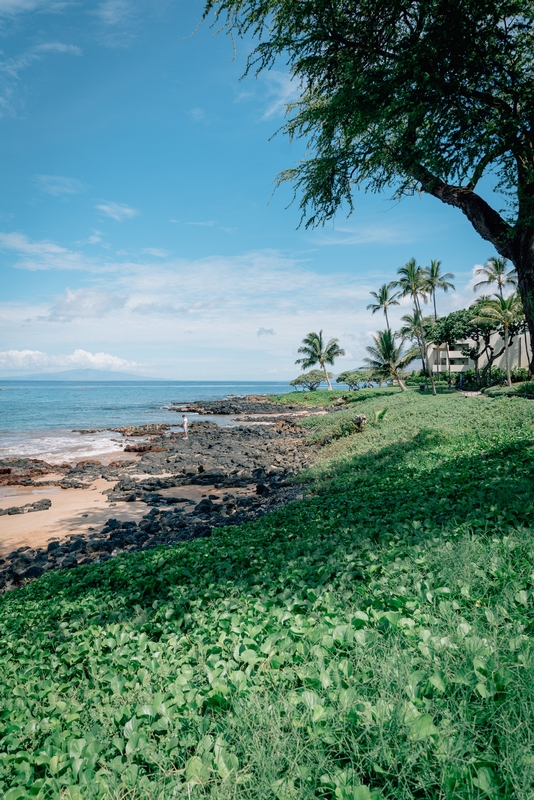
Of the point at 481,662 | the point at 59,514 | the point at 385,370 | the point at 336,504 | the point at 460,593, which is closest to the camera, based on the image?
the point at 481,662

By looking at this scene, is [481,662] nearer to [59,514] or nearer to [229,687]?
[229,687]

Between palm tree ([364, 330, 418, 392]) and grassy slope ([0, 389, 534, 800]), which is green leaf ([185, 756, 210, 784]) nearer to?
grassy slope ([0, 389, 534, 800])

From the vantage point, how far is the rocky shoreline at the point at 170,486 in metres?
10.8

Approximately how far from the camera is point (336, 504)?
8914mm

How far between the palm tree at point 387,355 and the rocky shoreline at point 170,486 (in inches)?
667

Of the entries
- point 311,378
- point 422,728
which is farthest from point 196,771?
point 311,378

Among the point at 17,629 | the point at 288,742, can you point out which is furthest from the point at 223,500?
the point at 288,742

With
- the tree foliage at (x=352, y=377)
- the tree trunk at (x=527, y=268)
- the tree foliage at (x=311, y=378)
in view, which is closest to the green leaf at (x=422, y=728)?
the tree trunk at (x=527, y=268)

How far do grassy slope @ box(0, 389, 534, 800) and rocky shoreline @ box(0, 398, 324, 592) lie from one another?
3.67 meters

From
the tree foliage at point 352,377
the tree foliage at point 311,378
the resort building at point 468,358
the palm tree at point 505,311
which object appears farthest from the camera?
the tree foliage at point 311,378

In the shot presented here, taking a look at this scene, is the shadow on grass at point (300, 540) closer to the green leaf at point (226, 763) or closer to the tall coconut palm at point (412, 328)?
the green leaf at point (226, 763)

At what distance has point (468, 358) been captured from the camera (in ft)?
195

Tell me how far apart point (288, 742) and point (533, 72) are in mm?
10126

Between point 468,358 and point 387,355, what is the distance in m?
20.9
